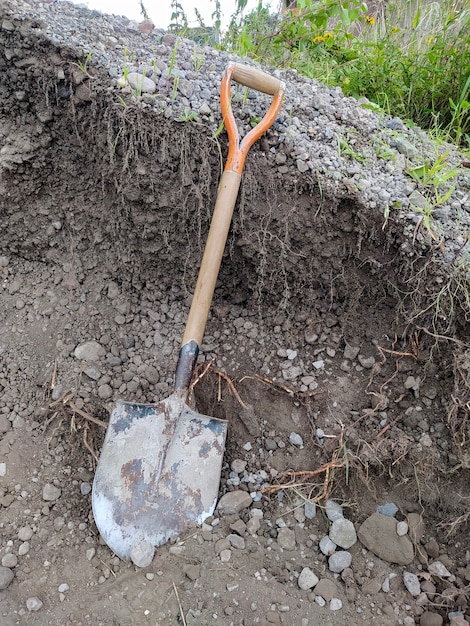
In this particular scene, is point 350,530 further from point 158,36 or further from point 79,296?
point 158,36

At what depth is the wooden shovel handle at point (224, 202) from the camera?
1.86 m

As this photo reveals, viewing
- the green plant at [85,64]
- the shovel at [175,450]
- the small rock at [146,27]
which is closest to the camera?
the shovel at [175,450]

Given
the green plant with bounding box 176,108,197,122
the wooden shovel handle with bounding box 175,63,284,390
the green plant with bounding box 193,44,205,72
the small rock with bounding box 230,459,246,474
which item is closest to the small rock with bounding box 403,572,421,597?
the small rock with bounding box 230,459,246,474

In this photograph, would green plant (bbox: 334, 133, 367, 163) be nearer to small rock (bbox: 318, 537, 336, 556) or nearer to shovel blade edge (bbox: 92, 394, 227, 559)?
shovel blade edge (bbox: 92, 394, 227, 559)

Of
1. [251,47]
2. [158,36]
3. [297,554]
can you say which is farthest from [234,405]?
[251,47]

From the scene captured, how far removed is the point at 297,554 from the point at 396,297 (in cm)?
101

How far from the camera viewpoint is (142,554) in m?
1.57

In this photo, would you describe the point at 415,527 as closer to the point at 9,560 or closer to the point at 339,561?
the point at 339,561

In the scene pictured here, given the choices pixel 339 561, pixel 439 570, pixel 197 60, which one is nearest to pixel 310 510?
Result: pixel 339 561

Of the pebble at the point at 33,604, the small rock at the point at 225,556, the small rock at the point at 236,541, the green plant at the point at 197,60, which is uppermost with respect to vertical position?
the green plant at the point at 197,60

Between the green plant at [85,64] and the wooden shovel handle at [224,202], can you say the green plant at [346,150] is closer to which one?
the wooden shovel handle at [224,202]

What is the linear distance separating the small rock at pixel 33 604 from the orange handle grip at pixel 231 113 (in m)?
1.58

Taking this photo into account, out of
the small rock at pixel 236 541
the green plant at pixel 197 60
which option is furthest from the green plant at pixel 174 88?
the small rock at pixel 236 541

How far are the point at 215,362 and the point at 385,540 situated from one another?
0.92 metres
